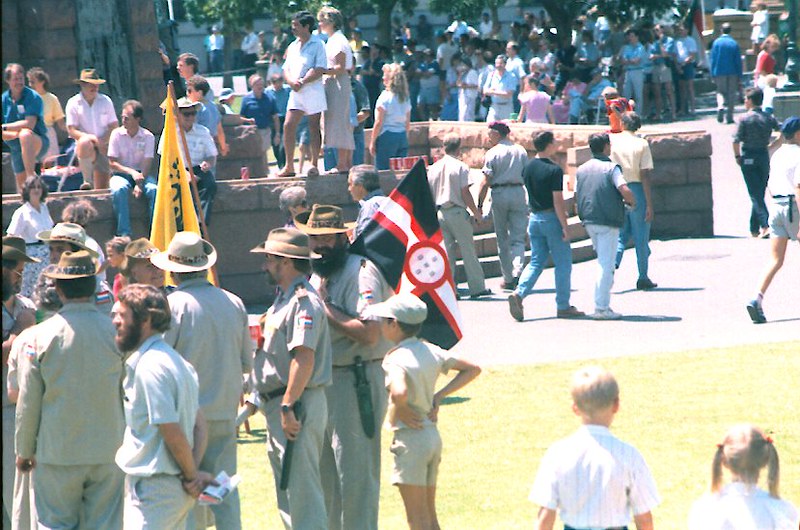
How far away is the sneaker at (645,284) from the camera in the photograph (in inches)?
653

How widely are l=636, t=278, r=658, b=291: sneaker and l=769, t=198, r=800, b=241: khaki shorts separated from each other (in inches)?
104

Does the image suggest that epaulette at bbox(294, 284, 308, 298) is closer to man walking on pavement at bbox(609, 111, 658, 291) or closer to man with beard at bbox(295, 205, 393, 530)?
man with beard at bbox(295, 205, 393, 530)

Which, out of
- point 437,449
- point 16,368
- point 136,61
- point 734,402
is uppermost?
point 136,61

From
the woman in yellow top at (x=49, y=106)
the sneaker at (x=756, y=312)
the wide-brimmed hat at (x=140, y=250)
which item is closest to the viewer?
the wide-brimmed hat at (x=140, y=250)

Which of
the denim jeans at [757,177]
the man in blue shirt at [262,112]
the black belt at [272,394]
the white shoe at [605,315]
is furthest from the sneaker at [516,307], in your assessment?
the man in blue shirt at [262,112]

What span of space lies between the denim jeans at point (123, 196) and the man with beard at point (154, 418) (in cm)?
939

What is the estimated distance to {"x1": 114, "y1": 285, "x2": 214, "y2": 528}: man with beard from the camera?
6.71 metres

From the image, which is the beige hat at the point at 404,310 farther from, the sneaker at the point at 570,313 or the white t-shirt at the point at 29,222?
the sneaker at the point at 570,313

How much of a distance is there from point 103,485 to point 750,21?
119 ft

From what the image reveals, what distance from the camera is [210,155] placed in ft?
53.3

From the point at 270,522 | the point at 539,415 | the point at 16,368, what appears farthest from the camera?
the point at 539,415

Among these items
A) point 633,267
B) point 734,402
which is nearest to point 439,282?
point 734,402

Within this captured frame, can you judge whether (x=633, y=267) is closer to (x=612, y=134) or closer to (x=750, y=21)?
(x=612, y=134)

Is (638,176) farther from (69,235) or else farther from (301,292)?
(301,292)
